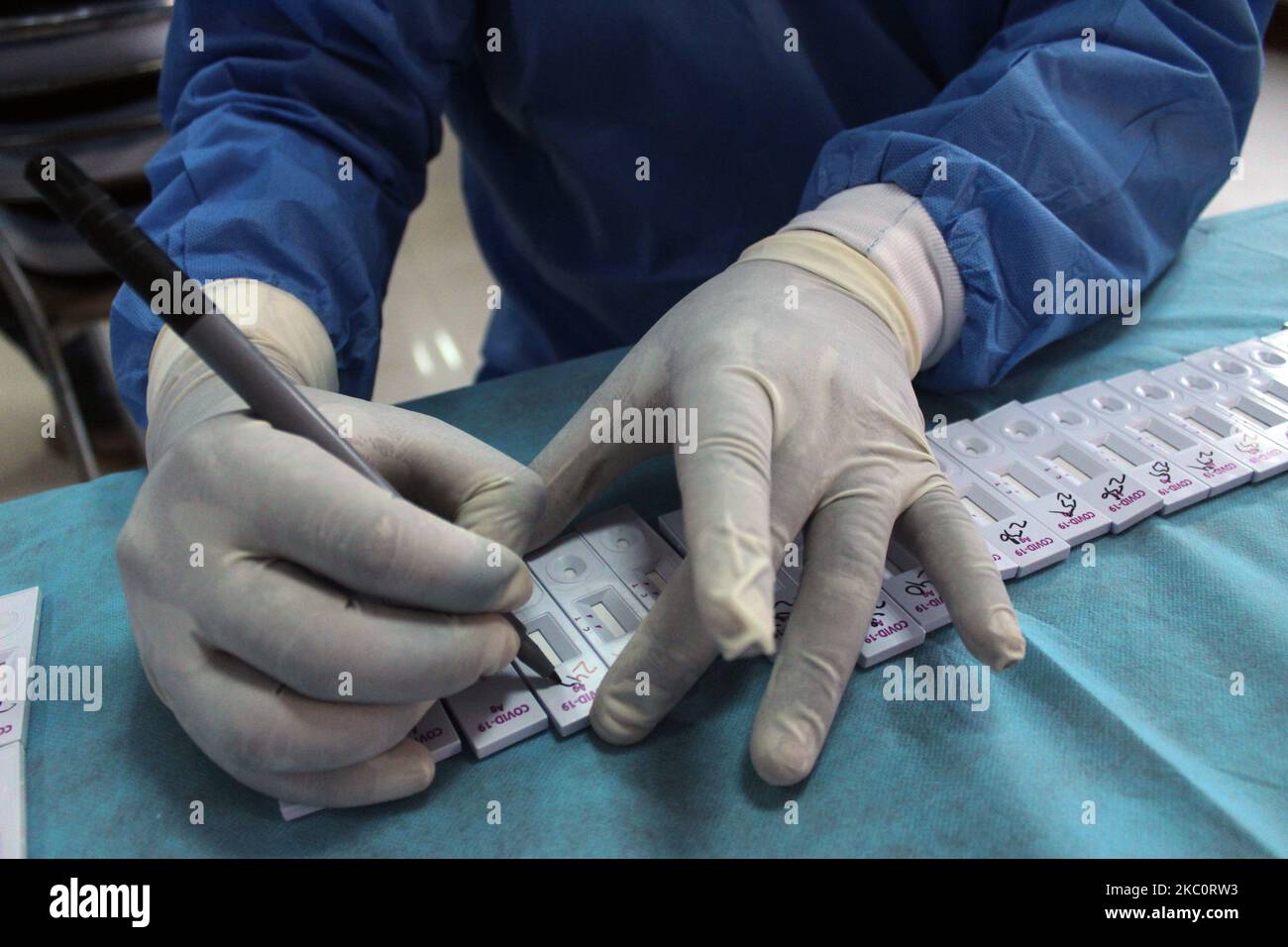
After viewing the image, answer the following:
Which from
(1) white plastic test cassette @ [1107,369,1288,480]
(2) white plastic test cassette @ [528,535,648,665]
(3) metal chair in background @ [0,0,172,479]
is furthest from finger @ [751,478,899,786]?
(3) metal chair in background @ [0,0,172,479]

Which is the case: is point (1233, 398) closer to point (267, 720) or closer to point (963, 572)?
point (963, 572)

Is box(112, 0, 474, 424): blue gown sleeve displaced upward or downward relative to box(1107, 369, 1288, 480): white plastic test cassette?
upward

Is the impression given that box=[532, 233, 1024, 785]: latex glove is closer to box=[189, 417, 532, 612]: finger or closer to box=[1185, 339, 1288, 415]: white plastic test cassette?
box=[189, 417, 532, 612]: finger

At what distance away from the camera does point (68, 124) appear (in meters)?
1.39

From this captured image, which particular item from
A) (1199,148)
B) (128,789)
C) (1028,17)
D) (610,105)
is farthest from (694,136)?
(128,789)

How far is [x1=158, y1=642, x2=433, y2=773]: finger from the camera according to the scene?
1.67ft

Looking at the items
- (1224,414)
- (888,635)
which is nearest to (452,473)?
(888,635)

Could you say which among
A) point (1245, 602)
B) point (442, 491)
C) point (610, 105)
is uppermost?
point (610, 105)

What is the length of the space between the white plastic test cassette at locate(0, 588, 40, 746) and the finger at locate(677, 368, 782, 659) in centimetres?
45

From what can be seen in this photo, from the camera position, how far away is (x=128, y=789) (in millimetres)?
557

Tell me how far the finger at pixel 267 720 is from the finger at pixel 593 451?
195 mm

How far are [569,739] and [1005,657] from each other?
0.89ft

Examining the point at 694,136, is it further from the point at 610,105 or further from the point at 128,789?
the point at 128,789

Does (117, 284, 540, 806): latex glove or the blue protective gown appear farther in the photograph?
the blue protective gown
